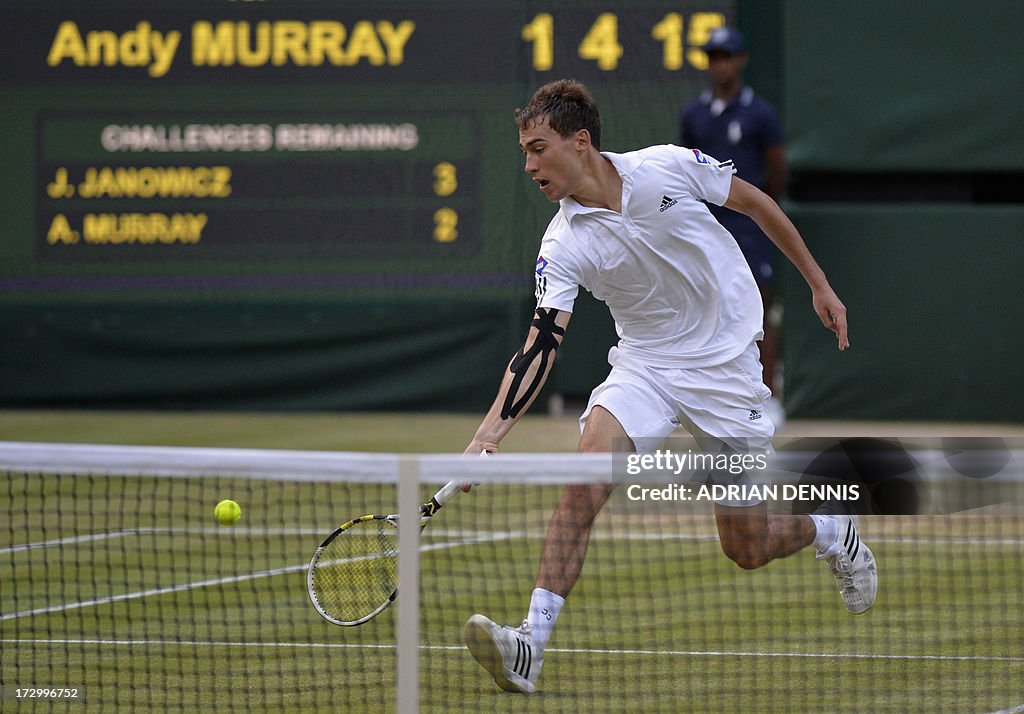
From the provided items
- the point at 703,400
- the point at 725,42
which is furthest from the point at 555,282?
the point at 725,42

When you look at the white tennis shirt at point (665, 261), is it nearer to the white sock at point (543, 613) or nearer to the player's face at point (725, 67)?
the white sock at point (543, 613)

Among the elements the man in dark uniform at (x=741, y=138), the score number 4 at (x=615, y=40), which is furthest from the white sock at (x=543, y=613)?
the score number 4 at (x=615, y=40)

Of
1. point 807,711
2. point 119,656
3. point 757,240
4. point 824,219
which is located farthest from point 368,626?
point 824,219

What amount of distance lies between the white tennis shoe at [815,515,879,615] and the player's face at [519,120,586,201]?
3.70ft

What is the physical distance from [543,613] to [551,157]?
1.05 metres

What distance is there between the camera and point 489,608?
441 cm

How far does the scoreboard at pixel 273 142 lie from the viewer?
8.36 m

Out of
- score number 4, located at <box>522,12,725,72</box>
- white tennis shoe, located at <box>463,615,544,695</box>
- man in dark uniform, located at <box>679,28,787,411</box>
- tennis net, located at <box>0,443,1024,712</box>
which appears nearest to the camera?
tennis net, located at <box>0,443,1024,712</box>

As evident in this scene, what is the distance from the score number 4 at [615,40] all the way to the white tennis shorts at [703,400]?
4.49 m

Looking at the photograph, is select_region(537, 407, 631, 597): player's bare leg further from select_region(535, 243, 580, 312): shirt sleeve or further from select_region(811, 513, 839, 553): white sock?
select_region(811, 513, 839, 553): white sock

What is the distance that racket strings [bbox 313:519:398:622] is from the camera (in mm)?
3762

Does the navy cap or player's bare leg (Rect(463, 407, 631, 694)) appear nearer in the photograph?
player's bare leg (Rect(463, 407, 631, 694))

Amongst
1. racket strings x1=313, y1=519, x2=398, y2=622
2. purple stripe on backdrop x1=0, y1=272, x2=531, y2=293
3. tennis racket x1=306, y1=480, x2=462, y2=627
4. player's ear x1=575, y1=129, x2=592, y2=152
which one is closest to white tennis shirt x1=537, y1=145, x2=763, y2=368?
player's ear x1=575, y1=129, x2=592, y2=152

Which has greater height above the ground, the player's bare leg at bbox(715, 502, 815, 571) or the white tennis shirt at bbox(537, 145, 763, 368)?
the white tennis shirt at bbox(537, 145, 763, 368)
